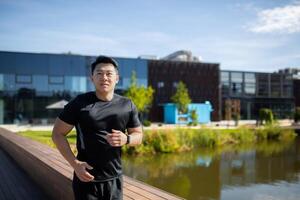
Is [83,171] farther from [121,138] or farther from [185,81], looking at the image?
[185,81]

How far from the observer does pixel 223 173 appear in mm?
14586

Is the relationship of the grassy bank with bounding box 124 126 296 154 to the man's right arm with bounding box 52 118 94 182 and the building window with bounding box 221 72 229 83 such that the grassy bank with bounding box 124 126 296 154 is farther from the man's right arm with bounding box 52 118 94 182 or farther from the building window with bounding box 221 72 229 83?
the building window with bounding box 221 72 229 83

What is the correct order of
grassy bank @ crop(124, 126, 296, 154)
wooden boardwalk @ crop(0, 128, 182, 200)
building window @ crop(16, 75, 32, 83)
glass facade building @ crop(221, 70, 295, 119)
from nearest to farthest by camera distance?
1. wooden boardwalk @ crop(0, 128, 182, 200)
2. grassy bank @ crop(124, 126, 296, 154)
3. building window @ crop(16, 75, 32, 83)
4. glass facade building @ crop(221, 70, 295, 119)

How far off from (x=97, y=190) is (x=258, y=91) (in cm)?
5196

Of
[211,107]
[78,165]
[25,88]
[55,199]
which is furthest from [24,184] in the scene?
[211,107]

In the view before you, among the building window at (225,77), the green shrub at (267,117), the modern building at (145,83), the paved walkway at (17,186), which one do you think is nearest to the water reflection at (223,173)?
the paved walkway at (17,186)

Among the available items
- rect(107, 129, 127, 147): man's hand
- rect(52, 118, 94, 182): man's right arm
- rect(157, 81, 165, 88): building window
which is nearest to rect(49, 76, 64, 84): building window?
rect(157, 81, 165, 88): building window

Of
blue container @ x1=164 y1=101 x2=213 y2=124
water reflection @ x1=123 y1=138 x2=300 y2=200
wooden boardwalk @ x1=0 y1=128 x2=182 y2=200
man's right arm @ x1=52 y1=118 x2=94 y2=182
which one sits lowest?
water reflection @ x1=123 y1=138 x2=300 y2=200

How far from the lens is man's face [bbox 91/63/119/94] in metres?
2.44

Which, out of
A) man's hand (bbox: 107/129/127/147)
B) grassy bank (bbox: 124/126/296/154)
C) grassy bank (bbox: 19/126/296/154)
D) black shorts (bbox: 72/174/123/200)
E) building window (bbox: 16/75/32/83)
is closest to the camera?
man's hand (bbox: 107/129/127/147)

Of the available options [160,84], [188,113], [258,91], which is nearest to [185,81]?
[160,84]

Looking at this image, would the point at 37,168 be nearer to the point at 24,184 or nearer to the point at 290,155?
the point at 24,184

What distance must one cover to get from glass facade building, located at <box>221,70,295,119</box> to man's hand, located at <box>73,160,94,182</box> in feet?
155

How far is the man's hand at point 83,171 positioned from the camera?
2.30 meters
